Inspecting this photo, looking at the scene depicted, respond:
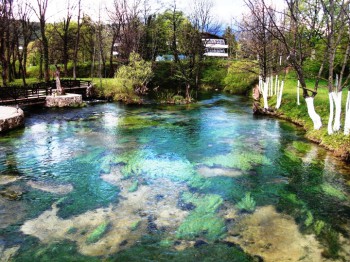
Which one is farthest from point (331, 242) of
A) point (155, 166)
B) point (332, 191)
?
point (155, 166)

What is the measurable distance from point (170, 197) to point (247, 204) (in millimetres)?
2972

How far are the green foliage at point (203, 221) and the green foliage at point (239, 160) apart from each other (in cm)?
405

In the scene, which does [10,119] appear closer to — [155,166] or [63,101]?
[63,101]

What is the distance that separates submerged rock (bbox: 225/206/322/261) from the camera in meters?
8.77

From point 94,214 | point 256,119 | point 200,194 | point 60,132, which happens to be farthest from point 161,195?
point 256,119

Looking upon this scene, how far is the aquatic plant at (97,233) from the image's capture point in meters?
9.46

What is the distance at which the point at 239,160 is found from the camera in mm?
17281

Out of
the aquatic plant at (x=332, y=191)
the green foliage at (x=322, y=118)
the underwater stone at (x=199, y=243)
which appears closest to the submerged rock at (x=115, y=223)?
the underwater stone at (x=199, y=243)

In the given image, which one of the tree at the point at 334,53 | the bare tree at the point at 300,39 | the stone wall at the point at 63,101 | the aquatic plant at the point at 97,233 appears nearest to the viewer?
the aquatic plant at the point at 97,233

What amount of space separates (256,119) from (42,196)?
71.6ft

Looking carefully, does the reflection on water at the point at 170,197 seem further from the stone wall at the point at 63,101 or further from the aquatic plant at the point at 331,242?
the stone wall at the point at 63,101

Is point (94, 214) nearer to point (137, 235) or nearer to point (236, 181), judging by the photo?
point (137, 235)

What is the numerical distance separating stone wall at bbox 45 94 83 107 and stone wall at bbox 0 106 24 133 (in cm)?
863

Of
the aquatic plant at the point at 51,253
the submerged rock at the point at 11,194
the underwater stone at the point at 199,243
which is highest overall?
the submerged rock at the point at 11,194
